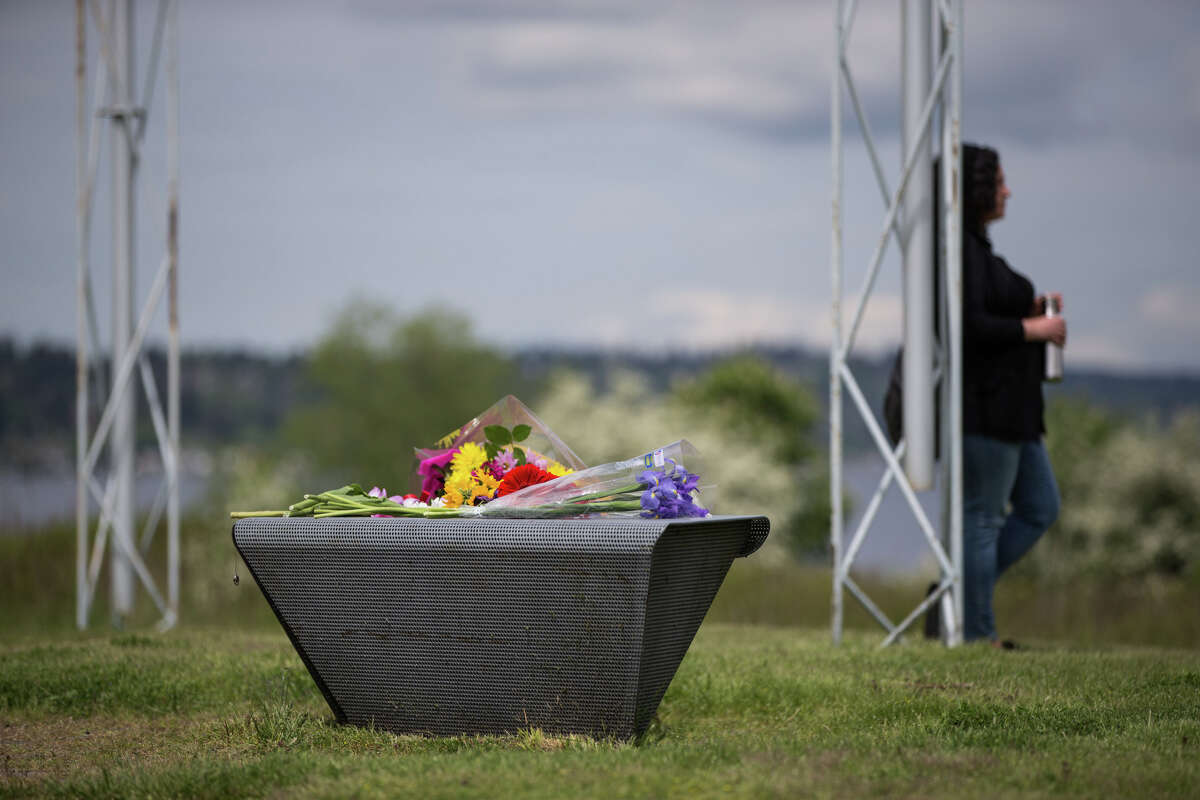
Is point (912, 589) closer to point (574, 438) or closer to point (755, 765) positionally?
point (755, 765)

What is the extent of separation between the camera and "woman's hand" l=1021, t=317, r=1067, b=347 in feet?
17.8

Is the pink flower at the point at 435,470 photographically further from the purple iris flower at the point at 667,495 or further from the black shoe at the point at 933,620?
the black shoe at the point at 933,620

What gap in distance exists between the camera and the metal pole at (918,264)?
5512mm

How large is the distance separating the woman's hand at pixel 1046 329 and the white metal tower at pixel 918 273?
0.35m

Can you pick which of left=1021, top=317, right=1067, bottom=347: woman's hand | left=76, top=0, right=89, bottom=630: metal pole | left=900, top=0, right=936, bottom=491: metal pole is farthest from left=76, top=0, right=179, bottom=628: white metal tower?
left=1021, top=317, right=1067, bottom=347: woman's hand

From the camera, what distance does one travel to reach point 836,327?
5605 mm

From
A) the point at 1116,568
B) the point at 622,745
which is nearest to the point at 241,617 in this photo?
the point at 622,745

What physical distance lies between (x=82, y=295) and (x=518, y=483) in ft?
13.9

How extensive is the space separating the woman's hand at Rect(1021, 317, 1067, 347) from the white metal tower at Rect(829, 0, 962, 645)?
0.35 m

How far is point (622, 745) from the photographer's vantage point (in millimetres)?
3236

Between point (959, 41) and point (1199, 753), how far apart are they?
3.45 metres

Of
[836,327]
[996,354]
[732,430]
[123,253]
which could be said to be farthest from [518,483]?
[732,430]

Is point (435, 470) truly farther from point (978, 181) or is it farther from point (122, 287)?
point (122, 287)

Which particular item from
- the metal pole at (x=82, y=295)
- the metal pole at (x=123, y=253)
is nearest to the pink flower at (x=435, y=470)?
the metal pole at (x=82, y=295)
